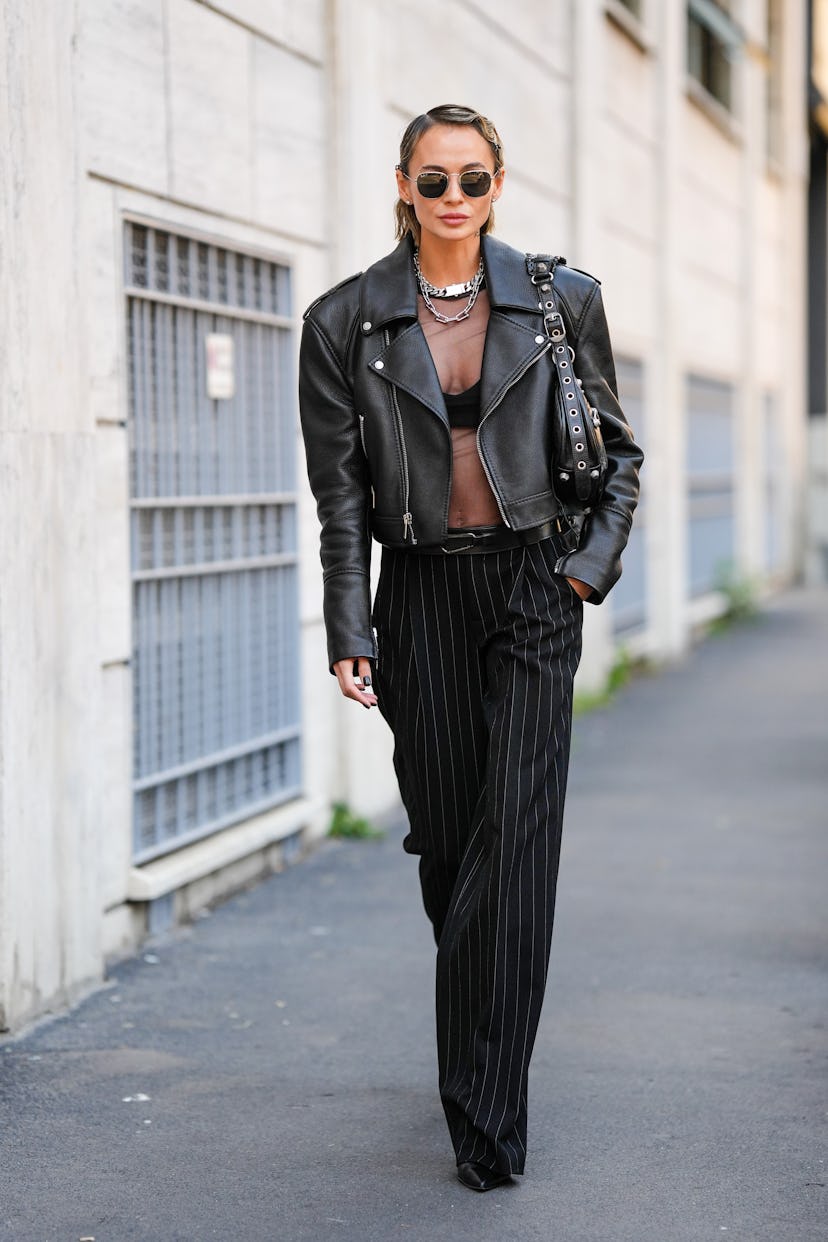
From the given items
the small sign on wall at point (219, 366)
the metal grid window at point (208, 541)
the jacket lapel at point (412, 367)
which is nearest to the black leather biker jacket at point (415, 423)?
the jacket lapel at point (412, 367)

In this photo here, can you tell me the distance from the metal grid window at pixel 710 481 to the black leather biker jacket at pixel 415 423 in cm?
1188

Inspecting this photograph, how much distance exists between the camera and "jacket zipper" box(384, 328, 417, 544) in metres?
3.74

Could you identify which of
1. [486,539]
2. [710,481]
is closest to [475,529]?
[486,539]

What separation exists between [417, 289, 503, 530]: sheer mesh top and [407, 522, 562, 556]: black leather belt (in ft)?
0.05

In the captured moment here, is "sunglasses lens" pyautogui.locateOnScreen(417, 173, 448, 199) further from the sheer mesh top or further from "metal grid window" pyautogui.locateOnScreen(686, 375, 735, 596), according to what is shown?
"metal grid window" pyautogui.locateOnScreen(686, 375, 735, 596)

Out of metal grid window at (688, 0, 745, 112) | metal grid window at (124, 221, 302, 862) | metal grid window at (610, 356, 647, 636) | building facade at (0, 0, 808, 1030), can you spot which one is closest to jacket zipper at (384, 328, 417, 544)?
building facade at (0, 0, 808, 1030)

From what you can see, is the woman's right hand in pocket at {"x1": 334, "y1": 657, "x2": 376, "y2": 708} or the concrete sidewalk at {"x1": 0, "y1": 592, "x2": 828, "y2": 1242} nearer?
the concrete sidewalk at {"x1": 0, "y1": 592, "x2": 828, "y2": 1242}

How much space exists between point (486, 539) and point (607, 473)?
316 mm

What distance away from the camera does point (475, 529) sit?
3754mm

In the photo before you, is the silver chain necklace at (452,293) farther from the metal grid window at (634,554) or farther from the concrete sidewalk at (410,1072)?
the metal grid window at (634,554)

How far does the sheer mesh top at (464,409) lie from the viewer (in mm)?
3746

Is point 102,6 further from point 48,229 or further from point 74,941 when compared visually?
point 74,941

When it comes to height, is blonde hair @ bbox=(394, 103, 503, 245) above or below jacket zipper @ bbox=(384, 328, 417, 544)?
above

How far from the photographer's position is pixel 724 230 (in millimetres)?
17219
